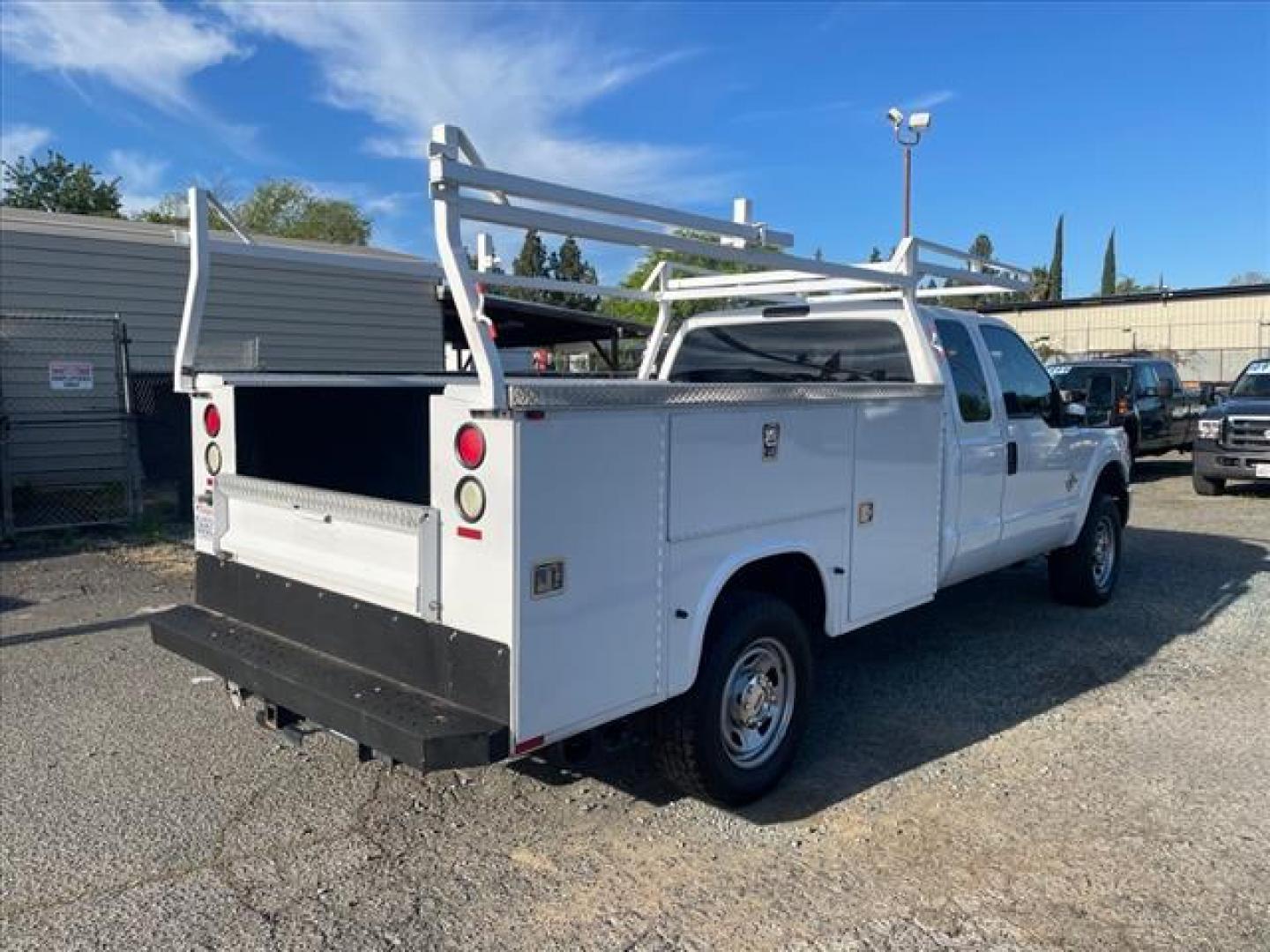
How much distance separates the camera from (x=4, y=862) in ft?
11.5

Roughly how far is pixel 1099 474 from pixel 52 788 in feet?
21.7

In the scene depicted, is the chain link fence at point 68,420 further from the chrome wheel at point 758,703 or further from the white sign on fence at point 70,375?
the chrome wheel at point 758,703

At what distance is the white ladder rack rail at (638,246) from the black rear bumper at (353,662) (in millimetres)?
854

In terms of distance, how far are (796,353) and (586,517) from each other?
2.83m

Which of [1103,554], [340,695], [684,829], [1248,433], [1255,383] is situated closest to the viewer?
[340,695]

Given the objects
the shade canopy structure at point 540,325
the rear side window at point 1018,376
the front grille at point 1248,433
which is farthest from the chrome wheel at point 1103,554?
the shade canopy structure at point 540,325

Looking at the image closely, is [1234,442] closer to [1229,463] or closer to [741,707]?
[1229,463]

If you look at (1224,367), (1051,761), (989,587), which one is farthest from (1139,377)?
(1224,367)

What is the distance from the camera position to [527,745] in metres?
2.99

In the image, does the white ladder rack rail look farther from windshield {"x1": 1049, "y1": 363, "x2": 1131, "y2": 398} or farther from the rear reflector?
windshield {"x1": 1049, "y1": 363, "x2": 1131, "y2": 398}

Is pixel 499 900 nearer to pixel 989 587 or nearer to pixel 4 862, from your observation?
pixel 4 862

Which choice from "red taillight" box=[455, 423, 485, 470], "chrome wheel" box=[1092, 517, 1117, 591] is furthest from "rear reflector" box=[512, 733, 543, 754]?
"chrome wheel" box=[1092, 517, 1117, 591]

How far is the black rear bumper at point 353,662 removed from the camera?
2.95 m

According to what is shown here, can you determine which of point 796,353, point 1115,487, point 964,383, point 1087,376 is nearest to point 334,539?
point 796,353
